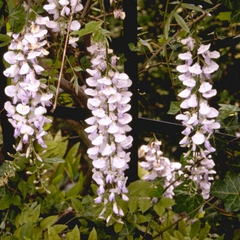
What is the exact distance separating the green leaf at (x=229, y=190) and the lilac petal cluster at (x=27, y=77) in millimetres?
511

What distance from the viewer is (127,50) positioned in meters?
1.46

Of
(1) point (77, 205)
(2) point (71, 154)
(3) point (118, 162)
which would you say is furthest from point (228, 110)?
(2) point (71, 154)

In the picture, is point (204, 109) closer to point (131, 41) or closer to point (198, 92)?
point (198, 92)

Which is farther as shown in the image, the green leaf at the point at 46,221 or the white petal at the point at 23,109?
the green leaf at the point at 46,221

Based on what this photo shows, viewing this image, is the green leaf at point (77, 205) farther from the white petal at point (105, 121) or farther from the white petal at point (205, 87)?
the white petal at point (205, 87)

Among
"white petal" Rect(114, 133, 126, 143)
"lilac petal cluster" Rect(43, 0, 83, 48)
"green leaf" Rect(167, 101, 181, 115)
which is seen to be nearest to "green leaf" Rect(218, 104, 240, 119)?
"green leaf" Rect(167, 101, 181, 115)

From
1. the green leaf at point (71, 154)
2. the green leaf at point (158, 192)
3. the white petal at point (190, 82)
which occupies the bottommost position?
the green leaf at point (71, 154)

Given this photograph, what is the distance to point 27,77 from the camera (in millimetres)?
1183

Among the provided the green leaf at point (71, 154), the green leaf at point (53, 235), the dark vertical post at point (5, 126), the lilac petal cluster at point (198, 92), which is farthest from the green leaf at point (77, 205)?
the green leaf at point (71, 154)

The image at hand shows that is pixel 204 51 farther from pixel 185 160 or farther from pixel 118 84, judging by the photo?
pixel 185 160

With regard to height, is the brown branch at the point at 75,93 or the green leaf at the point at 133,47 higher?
the green leaf at the point at 133,47

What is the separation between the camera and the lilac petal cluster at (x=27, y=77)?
1165 millimetres

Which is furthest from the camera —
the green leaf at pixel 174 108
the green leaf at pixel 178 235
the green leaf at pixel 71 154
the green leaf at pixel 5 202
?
the green leaf at pixel 71 154

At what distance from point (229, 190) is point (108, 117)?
422 millimetres
